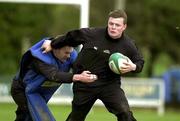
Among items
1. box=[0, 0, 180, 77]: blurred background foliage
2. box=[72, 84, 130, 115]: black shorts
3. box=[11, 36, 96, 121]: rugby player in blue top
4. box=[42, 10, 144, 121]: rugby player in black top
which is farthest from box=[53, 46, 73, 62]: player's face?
box=[0, 0, 180, 77]: blurred background foliage

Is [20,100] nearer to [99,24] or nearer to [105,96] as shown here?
[105,96]

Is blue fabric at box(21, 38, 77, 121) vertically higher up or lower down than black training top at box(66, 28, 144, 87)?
lower down

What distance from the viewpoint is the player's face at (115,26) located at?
11.0 metres

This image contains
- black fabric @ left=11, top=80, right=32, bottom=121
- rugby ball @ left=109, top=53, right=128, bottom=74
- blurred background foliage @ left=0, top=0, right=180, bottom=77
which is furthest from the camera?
blurred background foliage @ left=0, top=0, right=180, bottom=77

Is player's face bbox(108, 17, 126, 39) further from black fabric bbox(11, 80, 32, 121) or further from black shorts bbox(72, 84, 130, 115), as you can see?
black fabric bbox(11, 80, 32, 121)

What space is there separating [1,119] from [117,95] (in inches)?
274

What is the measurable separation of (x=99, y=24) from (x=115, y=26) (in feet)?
113

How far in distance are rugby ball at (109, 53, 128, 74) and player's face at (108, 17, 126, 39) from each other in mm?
301

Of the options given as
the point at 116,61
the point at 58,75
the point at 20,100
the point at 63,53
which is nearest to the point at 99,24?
the point at 20,100

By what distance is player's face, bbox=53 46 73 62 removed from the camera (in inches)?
455

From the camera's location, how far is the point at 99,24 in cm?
4531

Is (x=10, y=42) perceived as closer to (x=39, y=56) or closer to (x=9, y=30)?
(x=9, y=30)

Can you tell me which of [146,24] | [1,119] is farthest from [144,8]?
[1,119]

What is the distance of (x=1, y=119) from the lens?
1781 cm
